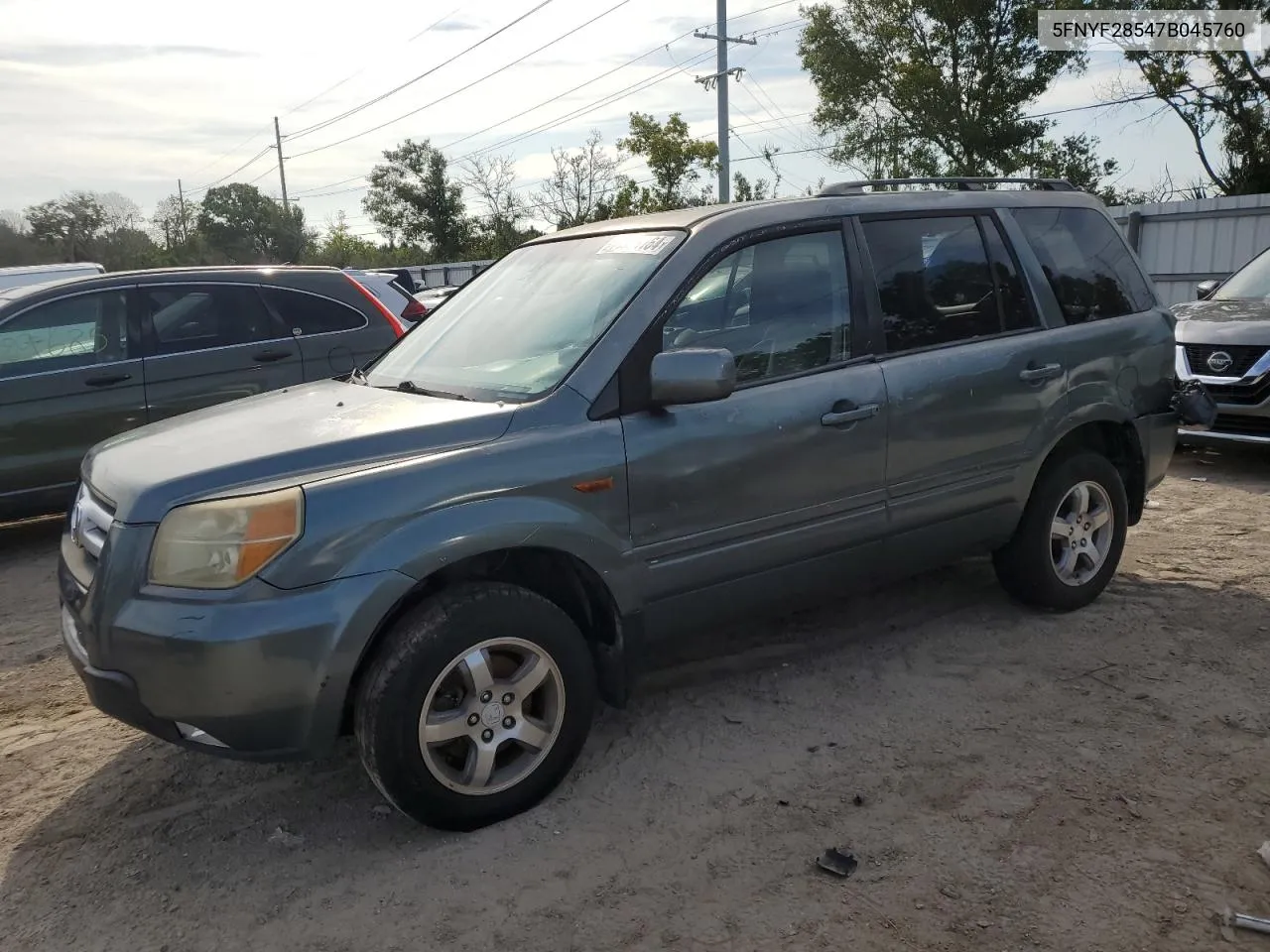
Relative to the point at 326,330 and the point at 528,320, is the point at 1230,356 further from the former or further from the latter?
the point at 326,330

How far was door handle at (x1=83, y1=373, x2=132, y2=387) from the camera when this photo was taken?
6.47 metres

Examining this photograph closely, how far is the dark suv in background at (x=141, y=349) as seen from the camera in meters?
6.32

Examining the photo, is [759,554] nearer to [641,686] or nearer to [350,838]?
[641,686]

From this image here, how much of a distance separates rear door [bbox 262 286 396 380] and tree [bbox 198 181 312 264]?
183ft

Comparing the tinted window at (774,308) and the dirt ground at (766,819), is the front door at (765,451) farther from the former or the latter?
the dirt ground at (766,819)

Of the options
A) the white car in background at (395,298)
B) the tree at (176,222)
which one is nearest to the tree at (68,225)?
the tree at (176,222)

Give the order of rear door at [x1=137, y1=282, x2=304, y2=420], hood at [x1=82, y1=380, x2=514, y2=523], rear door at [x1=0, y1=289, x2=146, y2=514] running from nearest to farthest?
hood at [x1=82, y1=380, x2=514, y2=523]
rear door at [x1=0, y1=289, x2=146, y2=514]
rear door at [x1=137, y1=282, x2=304, y2=420]

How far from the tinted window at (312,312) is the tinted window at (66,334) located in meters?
0.99

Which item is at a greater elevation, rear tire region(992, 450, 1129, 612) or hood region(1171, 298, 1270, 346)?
hood region(1171, 298, 1270, 346)

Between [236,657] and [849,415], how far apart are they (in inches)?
89.4

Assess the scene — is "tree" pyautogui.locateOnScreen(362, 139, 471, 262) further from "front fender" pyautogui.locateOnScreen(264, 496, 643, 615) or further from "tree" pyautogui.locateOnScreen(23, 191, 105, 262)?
"front fender" pyautogui.locateOnScreen(264, 496, 643, 615)

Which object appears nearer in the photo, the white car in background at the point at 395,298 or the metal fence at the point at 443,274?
the white car in background at the point at 395,298

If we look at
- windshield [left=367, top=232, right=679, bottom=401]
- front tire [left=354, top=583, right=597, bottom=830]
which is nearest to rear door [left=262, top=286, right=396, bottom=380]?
windshield [left=367, top=232, right=679, bottom=401]

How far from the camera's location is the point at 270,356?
22.8 ft
